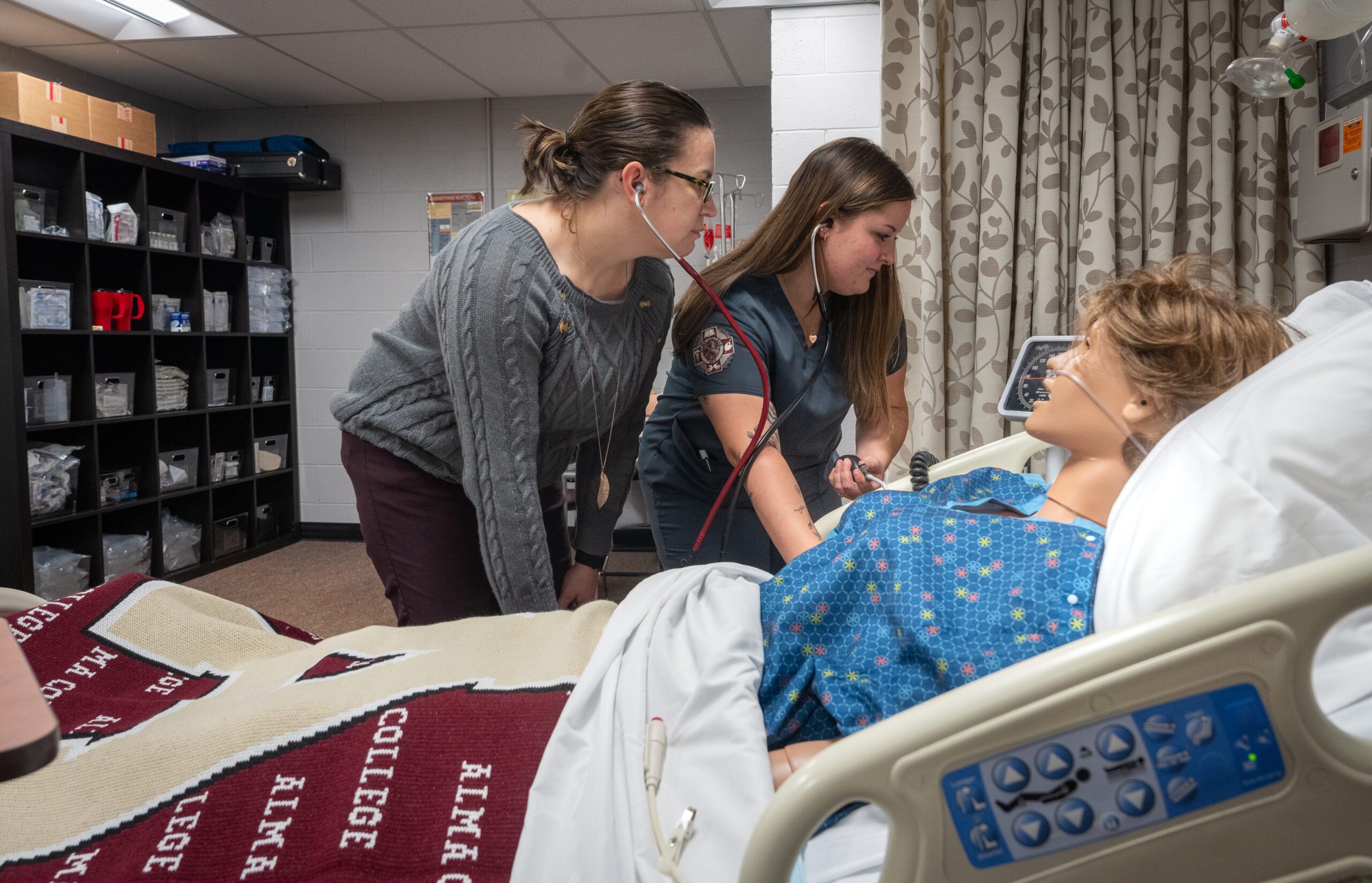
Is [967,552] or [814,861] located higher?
[967,552]

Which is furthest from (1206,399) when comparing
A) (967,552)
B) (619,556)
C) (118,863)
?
(619,556)

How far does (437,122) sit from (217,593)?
2280 mm

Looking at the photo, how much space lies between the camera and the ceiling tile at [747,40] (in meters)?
2.91

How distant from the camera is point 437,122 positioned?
4078 mm

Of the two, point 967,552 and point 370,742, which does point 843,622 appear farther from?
point 370,742

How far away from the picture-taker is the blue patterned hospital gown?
0.86m

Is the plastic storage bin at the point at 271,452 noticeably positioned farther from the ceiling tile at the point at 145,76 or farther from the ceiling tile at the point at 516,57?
the ceiling tile at the point at 516,57

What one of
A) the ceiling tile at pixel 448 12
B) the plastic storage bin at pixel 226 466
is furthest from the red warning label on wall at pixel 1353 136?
the plastic storage bin at pixel 226 466

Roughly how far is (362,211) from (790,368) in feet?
10.9

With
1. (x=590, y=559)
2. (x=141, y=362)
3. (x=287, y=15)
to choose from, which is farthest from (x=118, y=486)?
(x=590, y=559)

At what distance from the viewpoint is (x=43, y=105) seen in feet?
9.89

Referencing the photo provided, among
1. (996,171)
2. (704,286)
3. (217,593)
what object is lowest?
(217,593)

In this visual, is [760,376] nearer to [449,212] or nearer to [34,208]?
[34,208]

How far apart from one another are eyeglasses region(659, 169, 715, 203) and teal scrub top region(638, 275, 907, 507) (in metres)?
0.20
